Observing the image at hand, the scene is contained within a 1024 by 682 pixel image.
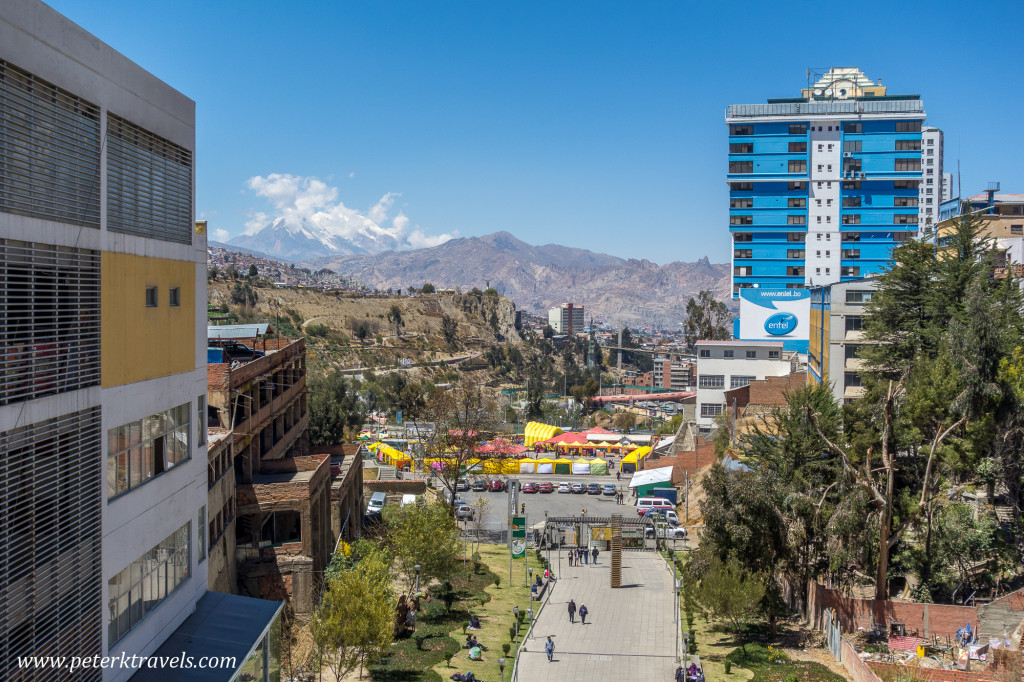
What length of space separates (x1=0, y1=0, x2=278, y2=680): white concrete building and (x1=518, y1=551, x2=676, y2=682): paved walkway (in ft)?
35.2

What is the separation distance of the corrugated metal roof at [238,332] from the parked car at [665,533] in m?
19.7

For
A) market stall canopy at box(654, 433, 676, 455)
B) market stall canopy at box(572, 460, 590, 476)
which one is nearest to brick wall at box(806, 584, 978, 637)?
market stall canopy at box(654, 433, 676, 455)

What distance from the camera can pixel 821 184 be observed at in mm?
82562

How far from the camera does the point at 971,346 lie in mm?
25953

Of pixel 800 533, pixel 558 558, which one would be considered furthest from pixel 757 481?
pixel 558 558

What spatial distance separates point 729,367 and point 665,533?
92.4 ft

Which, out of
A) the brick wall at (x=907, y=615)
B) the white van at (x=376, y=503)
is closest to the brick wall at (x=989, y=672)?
the brick wall at (x=907, y=615)

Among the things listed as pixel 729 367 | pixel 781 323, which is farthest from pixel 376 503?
pixel 781 323

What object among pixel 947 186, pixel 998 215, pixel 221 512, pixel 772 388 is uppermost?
pixel 947 186

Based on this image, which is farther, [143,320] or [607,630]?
[607,630]

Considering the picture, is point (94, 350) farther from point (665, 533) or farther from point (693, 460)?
point (693, 460)

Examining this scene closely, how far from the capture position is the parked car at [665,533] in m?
39.4

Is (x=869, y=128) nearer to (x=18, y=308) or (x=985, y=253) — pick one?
(x=985, y=253)

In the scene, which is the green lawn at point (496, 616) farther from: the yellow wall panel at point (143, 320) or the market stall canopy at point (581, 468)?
the market stall canopy at point (581, 468)
